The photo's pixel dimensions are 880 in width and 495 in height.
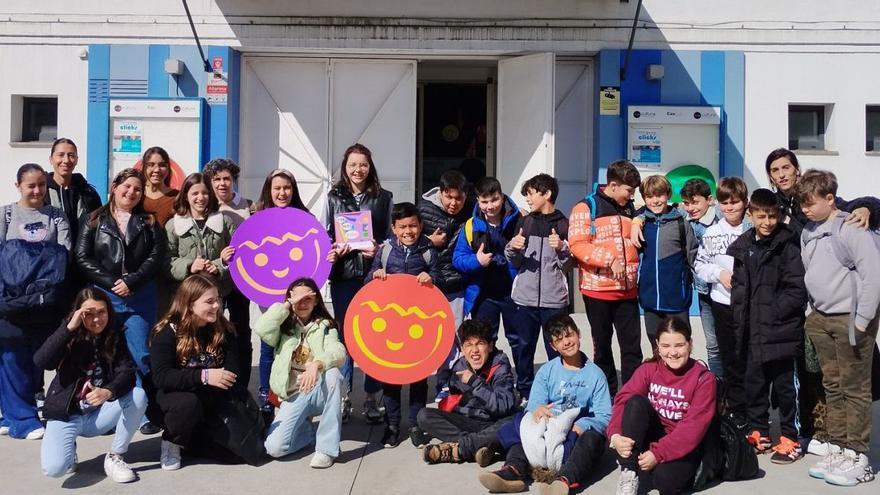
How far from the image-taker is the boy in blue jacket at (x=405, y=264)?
4652 millimetres

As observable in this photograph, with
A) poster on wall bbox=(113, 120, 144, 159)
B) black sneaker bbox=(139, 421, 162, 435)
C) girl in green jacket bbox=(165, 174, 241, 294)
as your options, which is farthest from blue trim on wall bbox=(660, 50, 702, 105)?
black sneaker bbox=(139, 421, 162, 435)

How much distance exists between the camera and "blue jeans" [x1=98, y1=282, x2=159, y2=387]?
468cm

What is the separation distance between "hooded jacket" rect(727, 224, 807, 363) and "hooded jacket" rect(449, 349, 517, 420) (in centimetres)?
140

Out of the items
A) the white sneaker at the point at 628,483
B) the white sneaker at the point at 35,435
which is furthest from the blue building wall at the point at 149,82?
the white sneaker at the point at 628,483

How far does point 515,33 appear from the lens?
30.1 ft

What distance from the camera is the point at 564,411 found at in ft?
13.7

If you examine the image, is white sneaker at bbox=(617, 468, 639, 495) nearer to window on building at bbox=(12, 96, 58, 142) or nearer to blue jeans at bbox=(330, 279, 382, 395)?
blue jeans at bbox=(330, 279, 382, 395)

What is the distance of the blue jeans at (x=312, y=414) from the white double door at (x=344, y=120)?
5.30m

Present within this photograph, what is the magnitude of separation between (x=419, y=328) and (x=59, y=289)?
86.6 inches

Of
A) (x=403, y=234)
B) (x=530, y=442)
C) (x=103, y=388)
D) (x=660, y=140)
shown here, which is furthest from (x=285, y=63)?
(x=530, y=442)

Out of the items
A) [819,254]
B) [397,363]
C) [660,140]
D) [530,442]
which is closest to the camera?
[530,442]

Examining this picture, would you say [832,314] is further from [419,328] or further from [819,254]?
[419,328]

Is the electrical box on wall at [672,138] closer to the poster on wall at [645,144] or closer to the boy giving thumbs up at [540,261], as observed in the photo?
the poster on wall at [645,144]

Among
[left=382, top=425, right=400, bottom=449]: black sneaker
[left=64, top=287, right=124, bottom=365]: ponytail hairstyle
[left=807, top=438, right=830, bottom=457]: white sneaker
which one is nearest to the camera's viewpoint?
[left=64, top=287, right=124, bottom=365]: ponytail hairstyle
